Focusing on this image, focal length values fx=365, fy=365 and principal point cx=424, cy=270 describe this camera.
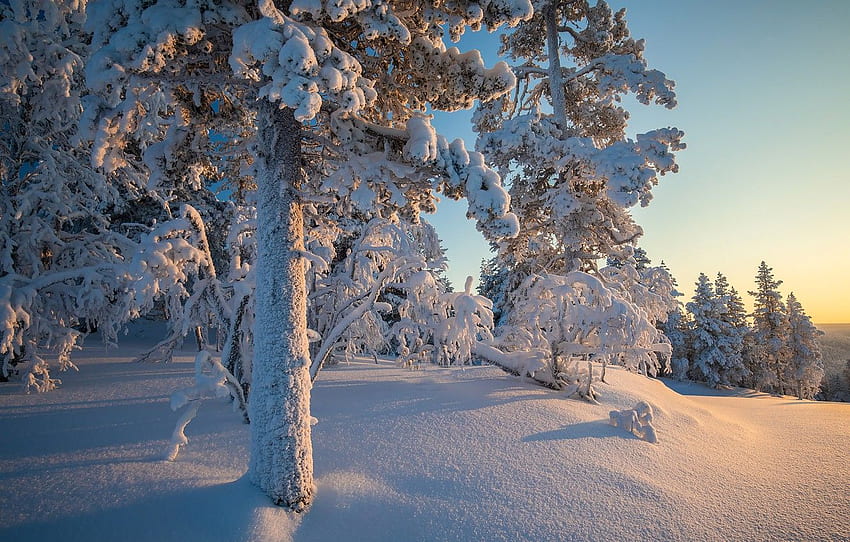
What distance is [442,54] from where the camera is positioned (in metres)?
4.70

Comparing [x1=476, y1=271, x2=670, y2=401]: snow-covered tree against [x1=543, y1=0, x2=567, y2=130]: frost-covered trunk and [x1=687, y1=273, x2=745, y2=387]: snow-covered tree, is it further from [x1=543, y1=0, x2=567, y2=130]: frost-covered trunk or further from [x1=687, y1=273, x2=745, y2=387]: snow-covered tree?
[x1=687, y1=273, x2=745, y2=387]: snow-covered tree

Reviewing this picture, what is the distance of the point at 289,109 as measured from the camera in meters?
4.13

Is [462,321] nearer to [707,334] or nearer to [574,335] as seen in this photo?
[574,335]

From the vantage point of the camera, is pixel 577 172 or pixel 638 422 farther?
pixel 577 172

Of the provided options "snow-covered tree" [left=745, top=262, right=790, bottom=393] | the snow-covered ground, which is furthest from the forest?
"snow-covered tree" [left=745, top=262, right=790, bottom=393]

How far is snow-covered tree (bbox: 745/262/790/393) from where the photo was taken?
29438 millimetres

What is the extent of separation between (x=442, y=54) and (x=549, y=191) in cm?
601

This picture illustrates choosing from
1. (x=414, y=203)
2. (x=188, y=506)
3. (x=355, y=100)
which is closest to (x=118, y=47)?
(x=355, y=100)

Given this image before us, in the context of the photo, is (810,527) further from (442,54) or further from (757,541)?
(442,54)

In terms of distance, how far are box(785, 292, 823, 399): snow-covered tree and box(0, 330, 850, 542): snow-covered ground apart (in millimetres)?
29550

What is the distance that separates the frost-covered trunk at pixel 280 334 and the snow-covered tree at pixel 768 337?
3883cm

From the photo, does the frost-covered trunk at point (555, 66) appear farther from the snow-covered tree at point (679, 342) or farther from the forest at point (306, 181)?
the snow-covered tree at point (679, 342)

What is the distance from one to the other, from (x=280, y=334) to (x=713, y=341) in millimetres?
36613

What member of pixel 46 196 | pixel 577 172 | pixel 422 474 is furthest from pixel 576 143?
pixel 46 196
